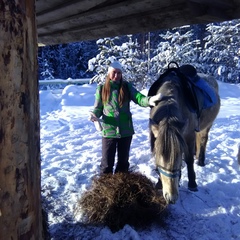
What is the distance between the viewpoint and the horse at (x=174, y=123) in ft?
9.05

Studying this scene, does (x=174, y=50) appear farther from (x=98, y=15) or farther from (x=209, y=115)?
(x=98, y=15)

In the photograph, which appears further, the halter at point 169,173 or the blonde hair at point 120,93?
the blonde hair at point 120,93

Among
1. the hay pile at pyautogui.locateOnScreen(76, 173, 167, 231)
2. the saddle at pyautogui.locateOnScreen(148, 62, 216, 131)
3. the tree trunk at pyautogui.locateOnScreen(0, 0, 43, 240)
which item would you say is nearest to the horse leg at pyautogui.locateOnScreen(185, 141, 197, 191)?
the saddle at pyautogui.locateOnScreen(148, 62, 216, 131)

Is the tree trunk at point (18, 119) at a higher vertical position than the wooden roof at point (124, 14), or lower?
lower

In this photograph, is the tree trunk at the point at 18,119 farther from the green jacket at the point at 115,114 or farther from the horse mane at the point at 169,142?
the green jacket at the point at 115,114

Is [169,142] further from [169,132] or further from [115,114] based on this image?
[115,114]

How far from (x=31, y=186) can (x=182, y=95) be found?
256 centimetres

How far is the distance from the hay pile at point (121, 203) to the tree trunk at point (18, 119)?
1558mm

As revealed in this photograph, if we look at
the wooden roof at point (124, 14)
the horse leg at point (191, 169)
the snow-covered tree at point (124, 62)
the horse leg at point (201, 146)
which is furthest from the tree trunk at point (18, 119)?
the snow-covered tree at point (124, 62)

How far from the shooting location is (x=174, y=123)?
2861mm

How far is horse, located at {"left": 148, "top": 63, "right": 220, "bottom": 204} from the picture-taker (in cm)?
276

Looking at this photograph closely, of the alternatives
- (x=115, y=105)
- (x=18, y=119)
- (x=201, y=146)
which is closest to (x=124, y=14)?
(x=115, y=105)

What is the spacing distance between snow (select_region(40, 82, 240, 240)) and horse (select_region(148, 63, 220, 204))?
385 millimetres

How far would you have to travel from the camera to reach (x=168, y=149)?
273 cm
